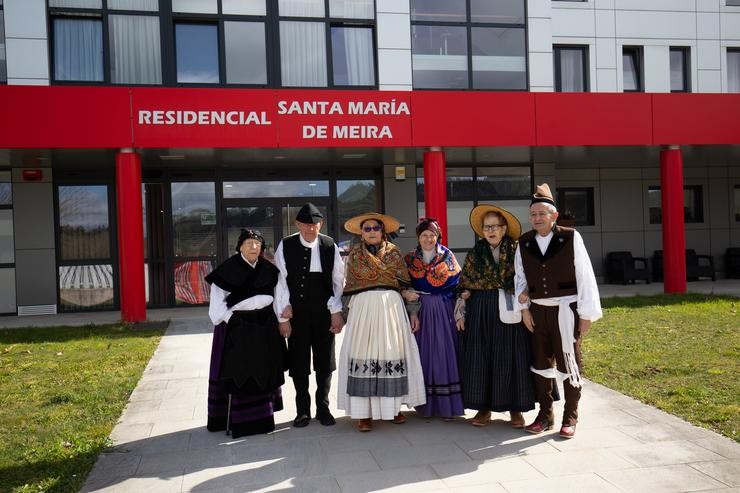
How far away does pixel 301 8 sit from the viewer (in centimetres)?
1196

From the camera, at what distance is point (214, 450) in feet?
14.4

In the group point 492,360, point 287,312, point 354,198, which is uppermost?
point 354,198

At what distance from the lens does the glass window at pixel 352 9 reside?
12078 mm

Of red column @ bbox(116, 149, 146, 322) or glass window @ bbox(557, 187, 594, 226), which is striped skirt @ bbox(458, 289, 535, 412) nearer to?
red column @ bbox(116, 149, 146, 322)

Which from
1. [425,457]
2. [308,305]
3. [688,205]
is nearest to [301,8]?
[308,305]

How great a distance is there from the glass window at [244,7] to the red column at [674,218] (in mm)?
8287

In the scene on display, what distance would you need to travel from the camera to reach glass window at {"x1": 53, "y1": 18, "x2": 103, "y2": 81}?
11.3m

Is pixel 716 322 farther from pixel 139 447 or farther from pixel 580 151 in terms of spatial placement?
pixel 139 447

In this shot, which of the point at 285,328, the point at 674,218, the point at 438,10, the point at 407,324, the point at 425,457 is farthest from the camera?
the point at 438,10

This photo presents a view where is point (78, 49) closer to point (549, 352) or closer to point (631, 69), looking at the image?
point (549, 352)

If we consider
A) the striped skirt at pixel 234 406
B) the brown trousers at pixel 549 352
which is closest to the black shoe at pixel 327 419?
the striped skirt at pixel 234 406

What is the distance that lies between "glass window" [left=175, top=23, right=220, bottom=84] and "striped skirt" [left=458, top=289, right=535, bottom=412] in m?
8.79

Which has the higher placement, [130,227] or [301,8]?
[301,8]

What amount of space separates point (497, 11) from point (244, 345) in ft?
33.9
